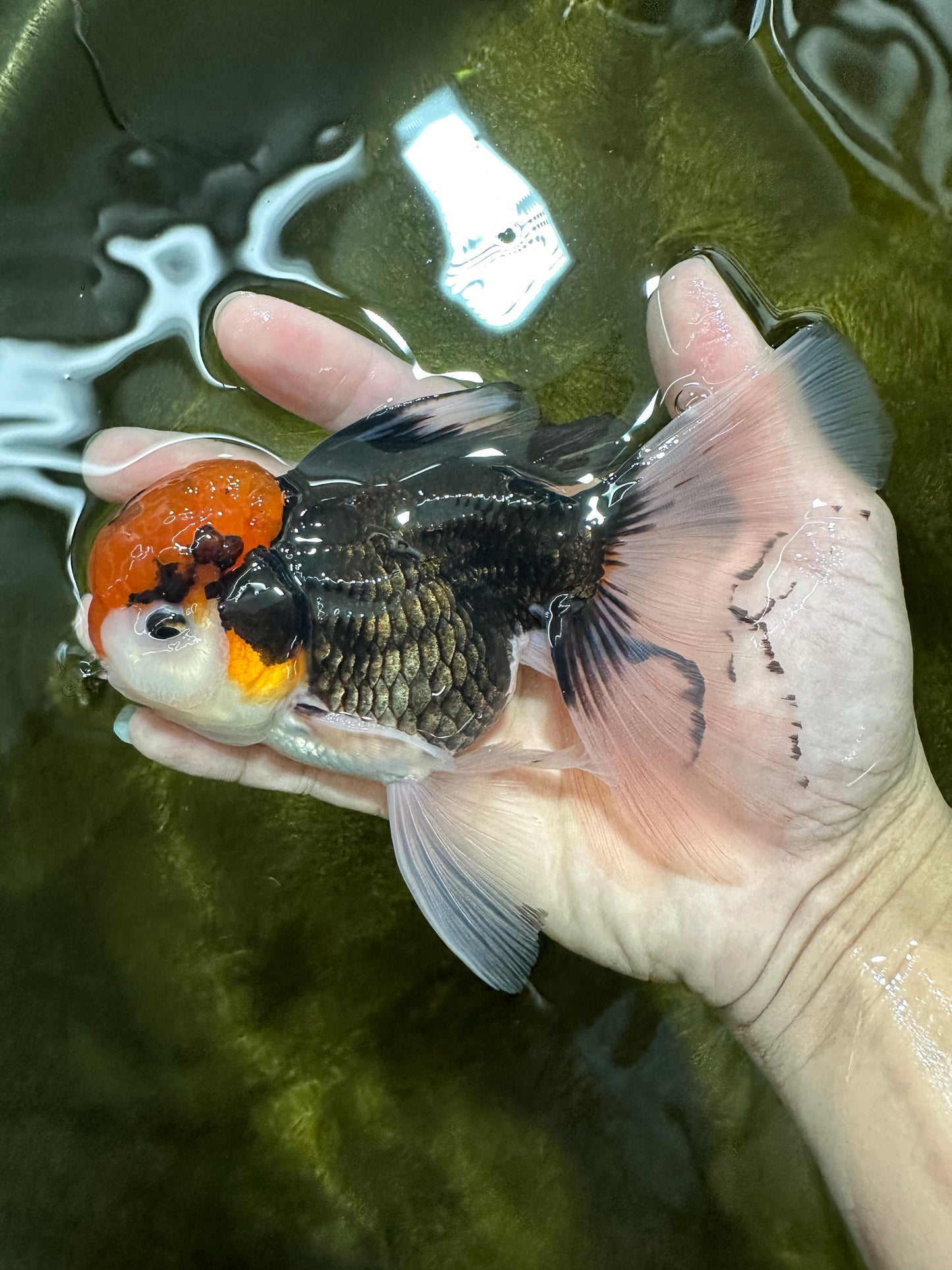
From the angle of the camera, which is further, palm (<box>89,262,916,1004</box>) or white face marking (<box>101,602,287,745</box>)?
palm (<box>89,262,916,1004</box>)

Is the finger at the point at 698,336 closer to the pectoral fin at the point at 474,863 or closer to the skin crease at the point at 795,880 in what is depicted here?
the skin crease at the point at 795,880

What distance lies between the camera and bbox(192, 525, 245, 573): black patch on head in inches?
44.4

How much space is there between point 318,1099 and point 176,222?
1.57 meters

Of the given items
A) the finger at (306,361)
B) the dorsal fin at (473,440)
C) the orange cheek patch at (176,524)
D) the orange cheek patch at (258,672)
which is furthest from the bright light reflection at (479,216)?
the orange cheek patch at (258,672)

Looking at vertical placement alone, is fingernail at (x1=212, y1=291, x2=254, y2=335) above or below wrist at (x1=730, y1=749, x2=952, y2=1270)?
above

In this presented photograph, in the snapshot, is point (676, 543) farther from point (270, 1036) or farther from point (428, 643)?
point (270, 1036)

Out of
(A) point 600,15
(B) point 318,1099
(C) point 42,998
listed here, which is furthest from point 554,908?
(A) point 600,15

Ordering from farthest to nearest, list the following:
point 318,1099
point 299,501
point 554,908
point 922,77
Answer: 1. point 318,1099
2. point 922,77
3. point 554,908
4. point 299,501

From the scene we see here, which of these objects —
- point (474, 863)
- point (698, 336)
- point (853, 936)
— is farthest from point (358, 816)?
point (698, 336)

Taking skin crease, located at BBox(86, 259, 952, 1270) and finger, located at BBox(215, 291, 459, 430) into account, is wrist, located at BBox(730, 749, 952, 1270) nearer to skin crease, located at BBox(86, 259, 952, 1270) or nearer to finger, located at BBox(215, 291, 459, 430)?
skin crease, located at BBox(86, 259, 952, 1270)

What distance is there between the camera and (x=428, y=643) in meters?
1.23

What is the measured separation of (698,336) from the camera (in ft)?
4.51

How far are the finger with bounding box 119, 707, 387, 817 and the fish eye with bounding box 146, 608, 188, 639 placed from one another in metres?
0.28

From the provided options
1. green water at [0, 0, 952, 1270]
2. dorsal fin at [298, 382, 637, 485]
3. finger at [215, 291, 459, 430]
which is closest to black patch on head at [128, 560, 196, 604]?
dorsal fin at [298, 382, 637, 485]
